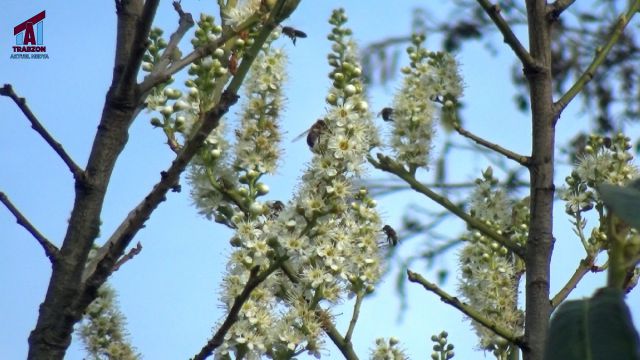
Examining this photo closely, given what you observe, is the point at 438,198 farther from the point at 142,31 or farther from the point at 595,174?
the point at 142,31

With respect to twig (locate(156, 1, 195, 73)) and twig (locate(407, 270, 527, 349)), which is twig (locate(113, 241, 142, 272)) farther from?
twig (locate(407, 270, 527, 349))

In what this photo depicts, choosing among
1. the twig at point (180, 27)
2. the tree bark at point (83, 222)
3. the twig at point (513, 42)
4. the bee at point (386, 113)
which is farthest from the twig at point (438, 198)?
the tree bark at point (83, 222)

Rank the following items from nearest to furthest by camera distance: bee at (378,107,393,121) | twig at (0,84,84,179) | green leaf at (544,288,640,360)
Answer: green leaf at (544,288,640,360), twig at (0,84,84,179), bee at (378,107,393,121)

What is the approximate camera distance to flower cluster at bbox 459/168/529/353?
8.10 feet

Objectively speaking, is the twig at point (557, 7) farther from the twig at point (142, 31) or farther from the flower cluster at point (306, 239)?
the twig at point (142, 31)

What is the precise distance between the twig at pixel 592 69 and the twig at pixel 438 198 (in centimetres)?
29

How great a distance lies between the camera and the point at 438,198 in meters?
2.23

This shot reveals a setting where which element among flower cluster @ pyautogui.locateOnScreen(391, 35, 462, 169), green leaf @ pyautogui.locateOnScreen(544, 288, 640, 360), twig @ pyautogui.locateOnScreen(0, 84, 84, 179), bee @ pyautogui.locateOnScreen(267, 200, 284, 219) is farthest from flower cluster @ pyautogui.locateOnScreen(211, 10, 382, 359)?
green leaf @ pyautogui.locateOnScreen(544, 288, 640, 360)

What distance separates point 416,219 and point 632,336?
13.9 feet

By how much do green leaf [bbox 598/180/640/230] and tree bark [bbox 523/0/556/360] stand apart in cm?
103

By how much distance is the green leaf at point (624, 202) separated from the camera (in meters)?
0.76

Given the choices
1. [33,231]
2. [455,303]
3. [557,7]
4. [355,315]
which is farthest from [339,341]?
[557,7]

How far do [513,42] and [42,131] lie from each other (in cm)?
105

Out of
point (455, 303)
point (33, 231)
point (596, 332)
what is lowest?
point (596, 332)
